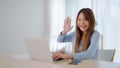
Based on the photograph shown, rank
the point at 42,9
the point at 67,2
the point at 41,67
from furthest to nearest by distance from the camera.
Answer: the point at 67,2 → the point at 42,9 → the point at 41,67

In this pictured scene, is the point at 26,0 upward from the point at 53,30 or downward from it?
upward

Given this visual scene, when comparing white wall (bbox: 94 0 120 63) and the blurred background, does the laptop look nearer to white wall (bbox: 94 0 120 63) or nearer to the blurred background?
the blurred background

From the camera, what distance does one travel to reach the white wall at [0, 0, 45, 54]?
346 centimetres

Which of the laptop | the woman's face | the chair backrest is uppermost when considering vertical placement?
the woman's face

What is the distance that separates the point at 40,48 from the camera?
5.28 feet

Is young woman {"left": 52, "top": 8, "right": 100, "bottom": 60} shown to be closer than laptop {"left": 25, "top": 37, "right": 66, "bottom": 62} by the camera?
No

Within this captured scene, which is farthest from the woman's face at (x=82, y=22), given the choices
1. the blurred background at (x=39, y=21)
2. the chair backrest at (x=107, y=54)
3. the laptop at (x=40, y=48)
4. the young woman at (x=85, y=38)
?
the blurred background at (x=39, y=21)

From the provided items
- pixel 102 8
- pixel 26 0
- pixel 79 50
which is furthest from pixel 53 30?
pixel 79 50

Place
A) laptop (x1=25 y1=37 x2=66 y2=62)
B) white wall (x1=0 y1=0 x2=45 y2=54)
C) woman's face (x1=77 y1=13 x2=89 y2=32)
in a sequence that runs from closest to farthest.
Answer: laptop (x1=25 y1=37 x2=66 y2=62) → woman's face (x1=77 y1=13 x2=89 y2=32) → white wall (x1=0 y1=0 x2=45 y2=54)

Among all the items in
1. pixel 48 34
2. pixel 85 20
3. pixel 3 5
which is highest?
pixel 3 5

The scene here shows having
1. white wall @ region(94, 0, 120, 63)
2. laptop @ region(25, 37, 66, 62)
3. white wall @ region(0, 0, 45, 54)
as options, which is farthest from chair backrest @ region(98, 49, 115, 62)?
white wall @ region(0, 0, 45, 54)

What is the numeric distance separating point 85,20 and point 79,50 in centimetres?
34

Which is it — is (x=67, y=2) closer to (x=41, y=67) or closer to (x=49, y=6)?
(x=49, y=6)

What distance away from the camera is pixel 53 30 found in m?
4.29
